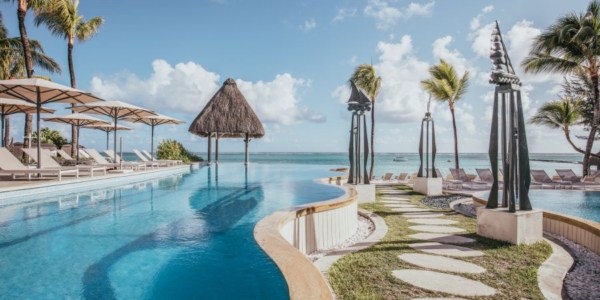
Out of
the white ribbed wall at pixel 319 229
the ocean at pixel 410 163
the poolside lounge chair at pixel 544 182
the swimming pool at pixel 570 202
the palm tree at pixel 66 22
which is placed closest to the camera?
the white ribbed wall at pixel 319 229

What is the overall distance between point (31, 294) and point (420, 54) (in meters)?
14.3

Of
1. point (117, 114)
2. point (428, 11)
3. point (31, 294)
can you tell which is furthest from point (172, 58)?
point (31, 294)

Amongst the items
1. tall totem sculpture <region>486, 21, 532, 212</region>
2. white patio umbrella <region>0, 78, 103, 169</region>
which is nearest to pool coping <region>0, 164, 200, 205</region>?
white patio umbrella <region>0, 78, 103, 169</region>

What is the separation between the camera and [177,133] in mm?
22047

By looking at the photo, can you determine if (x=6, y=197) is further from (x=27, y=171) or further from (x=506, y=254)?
(x=506, y=254)

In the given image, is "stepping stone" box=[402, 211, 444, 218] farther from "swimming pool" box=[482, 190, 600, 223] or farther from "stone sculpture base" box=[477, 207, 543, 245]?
"stone sculpture base" box=[477, 207, 543, 245]

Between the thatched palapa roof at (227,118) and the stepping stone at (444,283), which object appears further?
the thatched palapa roof at (227,118)

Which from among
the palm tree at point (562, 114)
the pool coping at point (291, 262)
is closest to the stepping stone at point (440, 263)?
the pool coping at point (291, 262)

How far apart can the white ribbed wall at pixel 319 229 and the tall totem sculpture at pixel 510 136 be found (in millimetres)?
2131

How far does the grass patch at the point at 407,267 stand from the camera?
2.96 meters

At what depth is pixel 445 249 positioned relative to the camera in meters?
4.38

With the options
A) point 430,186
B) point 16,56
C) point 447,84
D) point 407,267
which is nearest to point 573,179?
point 447,84

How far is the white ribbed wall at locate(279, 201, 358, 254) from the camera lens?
446 cm

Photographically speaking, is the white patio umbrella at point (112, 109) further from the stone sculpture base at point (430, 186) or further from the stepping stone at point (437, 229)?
the stepping stone at point (437, 229)
